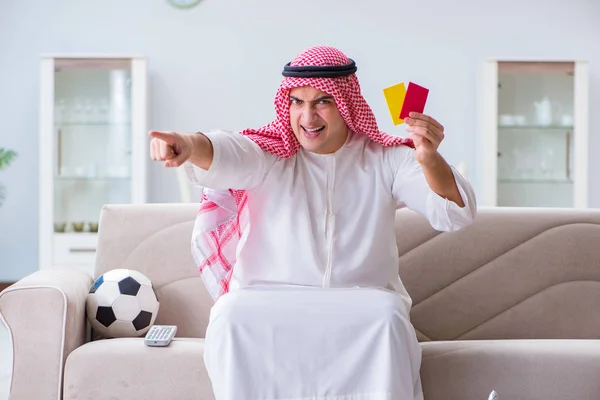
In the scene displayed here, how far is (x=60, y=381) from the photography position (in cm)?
268

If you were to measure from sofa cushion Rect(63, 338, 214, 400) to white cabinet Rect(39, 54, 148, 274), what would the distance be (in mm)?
3591

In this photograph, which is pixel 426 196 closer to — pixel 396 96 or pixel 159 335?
pixel 396 96

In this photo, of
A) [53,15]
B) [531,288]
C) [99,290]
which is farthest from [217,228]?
[53,15]

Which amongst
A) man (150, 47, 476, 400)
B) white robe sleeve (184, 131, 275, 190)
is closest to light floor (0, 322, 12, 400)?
man (150, 47, 476, 400)

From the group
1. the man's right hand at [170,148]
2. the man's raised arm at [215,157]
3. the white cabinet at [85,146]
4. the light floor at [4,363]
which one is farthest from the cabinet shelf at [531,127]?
the man's right hand at [170,148]

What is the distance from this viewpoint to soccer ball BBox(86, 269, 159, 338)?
2.89m

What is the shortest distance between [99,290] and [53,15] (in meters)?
4.29

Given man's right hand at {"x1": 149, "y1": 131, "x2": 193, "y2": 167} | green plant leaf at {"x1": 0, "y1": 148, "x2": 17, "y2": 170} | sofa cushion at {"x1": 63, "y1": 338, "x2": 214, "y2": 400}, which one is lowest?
sofa cushion at {"x1": 63, "y1": 338, "x2": 214, "y2": 400}

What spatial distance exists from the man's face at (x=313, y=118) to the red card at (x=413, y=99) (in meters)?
A: 0.33

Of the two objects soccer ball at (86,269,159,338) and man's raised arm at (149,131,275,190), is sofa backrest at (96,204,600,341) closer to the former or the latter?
soccer ball at (86,269,159,338)

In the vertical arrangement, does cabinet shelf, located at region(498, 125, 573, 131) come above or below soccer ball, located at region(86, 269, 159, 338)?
above

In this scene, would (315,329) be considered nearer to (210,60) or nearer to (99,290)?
(99,290)

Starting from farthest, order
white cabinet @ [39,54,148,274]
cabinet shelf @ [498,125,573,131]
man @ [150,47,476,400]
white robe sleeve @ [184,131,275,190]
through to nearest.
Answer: cabinet shelf @ [498,125,573,131] → white cabinet @ [39,54,148,274] → white robe sleeve @ [184,131,275,190] → man @ [150,47,476,400]

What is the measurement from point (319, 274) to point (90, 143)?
13.8 ft
